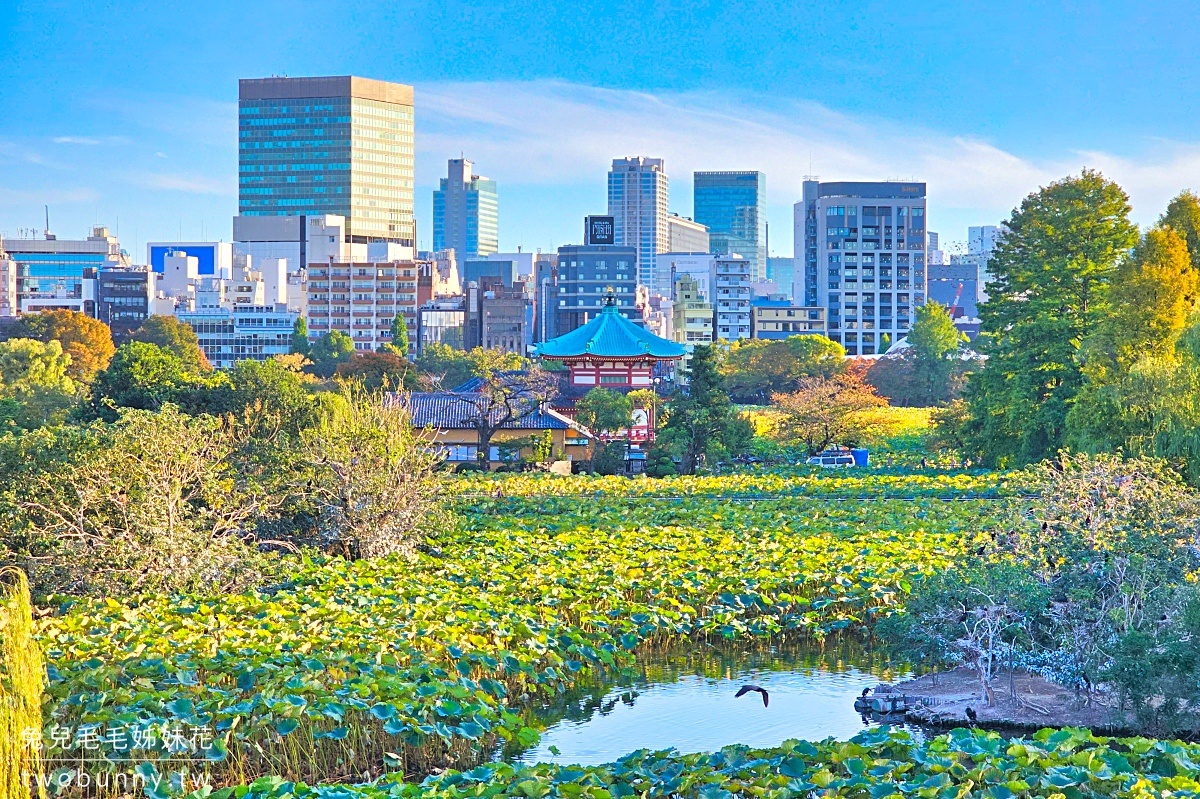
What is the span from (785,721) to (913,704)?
125 cm

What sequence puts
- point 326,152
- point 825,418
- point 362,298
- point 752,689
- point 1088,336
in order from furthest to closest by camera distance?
point 326,152 < point 362,298 < point 825,418 < point 1088,336 < point 752,689

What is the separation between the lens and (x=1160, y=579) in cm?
1376

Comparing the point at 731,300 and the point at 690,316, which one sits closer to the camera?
the point at 690,316

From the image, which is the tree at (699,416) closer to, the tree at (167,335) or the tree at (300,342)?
the tree at (167,335)

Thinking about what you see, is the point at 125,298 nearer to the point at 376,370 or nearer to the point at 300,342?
the point at 300,342

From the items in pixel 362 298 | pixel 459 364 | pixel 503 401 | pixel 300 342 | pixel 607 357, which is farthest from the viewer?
pixel 362 298

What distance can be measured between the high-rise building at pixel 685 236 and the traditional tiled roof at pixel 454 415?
482 feet

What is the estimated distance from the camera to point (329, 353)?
232ft

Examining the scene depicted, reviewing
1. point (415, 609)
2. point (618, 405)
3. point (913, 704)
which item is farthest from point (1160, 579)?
point (618, 405)

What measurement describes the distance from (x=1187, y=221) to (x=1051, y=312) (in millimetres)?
3698

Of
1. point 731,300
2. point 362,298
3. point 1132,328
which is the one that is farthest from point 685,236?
point 1132,328

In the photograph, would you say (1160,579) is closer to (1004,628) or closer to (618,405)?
(1004,628)

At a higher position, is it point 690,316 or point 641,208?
point 641,208

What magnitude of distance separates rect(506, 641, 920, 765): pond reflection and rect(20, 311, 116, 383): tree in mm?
51986
